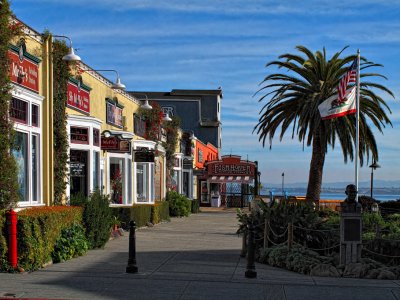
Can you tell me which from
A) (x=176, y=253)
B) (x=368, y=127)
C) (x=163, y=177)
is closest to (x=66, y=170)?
(x=176, y=253)

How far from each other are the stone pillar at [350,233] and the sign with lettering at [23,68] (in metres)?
7.21

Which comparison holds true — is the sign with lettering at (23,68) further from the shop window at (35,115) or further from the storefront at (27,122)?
the shop window at (35,115)

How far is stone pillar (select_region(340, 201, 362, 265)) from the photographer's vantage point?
12.6 metres

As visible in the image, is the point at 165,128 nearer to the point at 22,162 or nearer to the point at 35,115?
the point at 35,115

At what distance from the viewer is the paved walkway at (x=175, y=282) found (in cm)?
947

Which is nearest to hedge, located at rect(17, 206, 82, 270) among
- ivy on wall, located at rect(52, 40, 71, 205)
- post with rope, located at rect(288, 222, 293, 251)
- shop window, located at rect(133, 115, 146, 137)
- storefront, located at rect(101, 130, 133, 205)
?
ivy on wall, located at rect(52, 40, 71, 205)

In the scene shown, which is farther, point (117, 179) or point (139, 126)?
point (139, 126)

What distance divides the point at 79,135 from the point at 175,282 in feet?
24.2

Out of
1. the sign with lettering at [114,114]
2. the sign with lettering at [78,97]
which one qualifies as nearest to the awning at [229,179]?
the sign with lettering at [114,114]

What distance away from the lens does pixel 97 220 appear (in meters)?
15.3

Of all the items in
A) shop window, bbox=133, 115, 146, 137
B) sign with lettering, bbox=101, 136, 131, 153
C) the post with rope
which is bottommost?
the post with rope

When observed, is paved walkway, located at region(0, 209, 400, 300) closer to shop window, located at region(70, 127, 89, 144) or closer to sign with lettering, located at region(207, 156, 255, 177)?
shop window, located at region(70, 127, 89, 144)

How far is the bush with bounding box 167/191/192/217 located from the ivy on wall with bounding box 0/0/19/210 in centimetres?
2020

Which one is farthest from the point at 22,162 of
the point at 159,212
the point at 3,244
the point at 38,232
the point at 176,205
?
the point at 176,205
